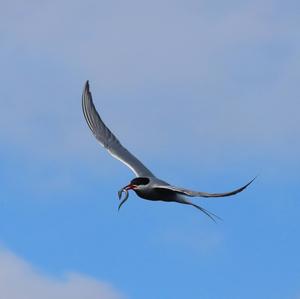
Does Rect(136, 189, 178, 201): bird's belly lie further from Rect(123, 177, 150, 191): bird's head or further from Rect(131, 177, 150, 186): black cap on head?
Rect(131, 177, 150, 186): black cap on head

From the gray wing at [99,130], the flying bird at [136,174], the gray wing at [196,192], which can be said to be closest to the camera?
the gray wing at [196,192]

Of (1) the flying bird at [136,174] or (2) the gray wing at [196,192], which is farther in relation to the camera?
(1) the flying bird at [136,174]

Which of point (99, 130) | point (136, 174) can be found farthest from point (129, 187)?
point (99, 130)

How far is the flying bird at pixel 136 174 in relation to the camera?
1078 inches

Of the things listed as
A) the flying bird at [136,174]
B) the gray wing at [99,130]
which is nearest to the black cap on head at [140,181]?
the flying bird at [136,174]

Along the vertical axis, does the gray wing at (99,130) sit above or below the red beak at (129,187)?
above

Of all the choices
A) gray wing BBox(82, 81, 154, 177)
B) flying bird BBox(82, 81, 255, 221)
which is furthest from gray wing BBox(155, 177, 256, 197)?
gray wing BBox(82, 81, 154, 177)

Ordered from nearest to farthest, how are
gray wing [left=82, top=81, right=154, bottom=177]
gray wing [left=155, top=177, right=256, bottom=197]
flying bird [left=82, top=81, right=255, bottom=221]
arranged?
gray wing [left=155, top=177, right=256, bottom=197], flying bird [left=82, top=81, right=255, bottom=221], gray wing [left=82, top=81, right=154, bottom=177]

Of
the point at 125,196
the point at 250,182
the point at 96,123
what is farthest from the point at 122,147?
the point at 250,182

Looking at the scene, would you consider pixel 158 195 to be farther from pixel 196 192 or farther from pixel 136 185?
pixel 196 192

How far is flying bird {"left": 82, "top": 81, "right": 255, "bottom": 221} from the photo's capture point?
89.8 feet

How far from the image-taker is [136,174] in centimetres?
3075

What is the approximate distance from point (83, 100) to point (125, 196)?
6289 millimetres

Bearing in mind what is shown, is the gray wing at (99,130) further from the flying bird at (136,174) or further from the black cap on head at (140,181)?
the black cap on head at (140,181)
